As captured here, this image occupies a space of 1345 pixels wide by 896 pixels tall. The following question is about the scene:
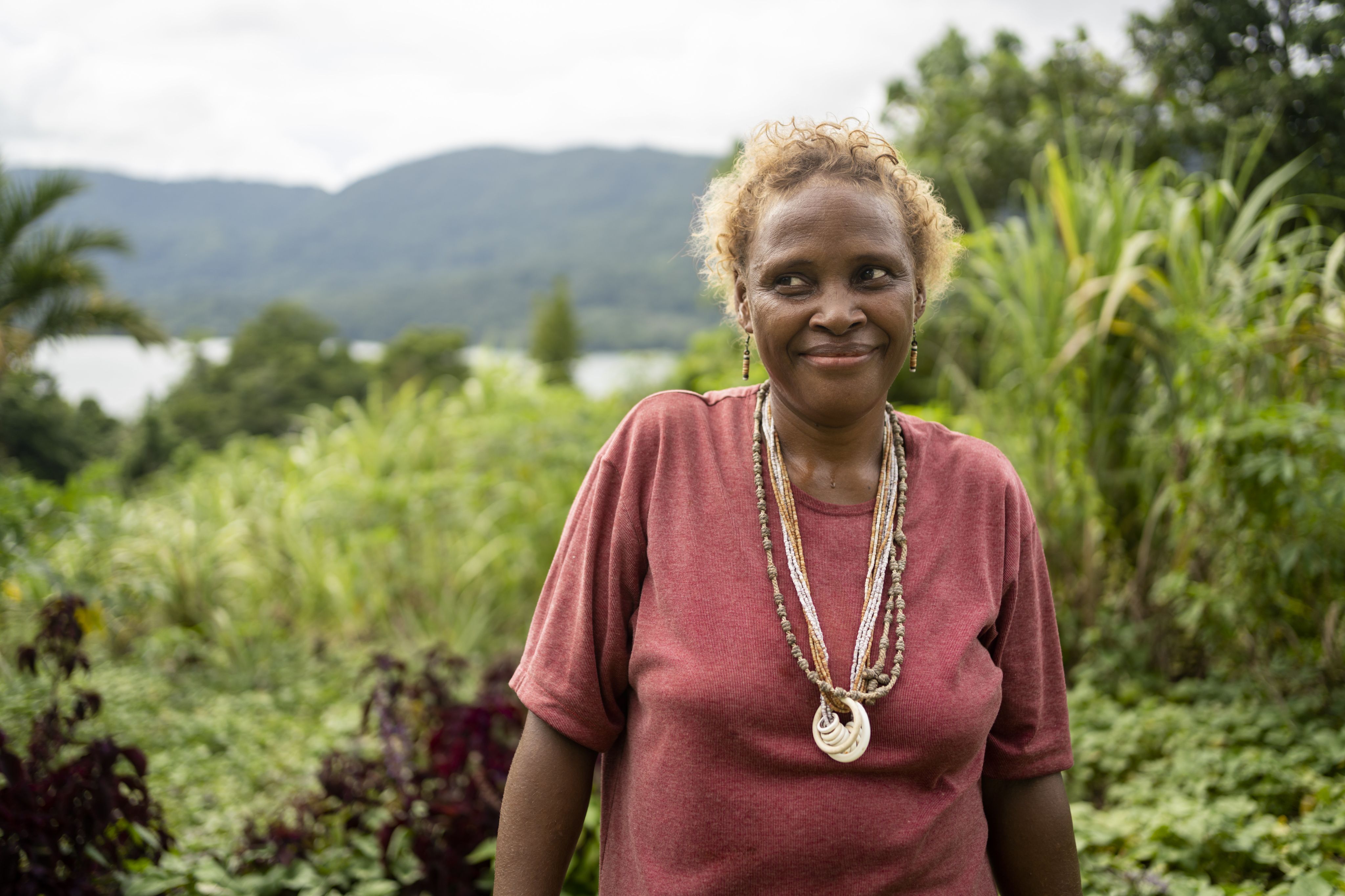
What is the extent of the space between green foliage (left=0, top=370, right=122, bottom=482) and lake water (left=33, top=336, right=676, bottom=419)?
0.27 meters

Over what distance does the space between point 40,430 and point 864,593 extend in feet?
32.0

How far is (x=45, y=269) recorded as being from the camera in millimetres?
9406

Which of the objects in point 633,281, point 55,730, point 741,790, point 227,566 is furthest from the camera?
point 633,281

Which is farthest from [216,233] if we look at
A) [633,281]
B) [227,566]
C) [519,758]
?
[519,758]

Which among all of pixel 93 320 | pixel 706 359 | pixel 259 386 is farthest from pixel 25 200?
pixel 706 359

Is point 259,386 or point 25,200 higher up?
point 25,200

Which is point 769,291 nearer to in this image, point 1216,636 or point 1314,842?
point 1314,842

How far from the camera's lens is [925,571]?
134 centimetres

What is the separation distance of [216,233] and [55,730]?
8292 cm

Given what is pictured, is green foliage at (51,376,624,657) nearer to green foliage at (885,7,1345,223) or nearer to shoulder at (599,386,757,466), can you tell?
green foliage at (885,7,1345,223)

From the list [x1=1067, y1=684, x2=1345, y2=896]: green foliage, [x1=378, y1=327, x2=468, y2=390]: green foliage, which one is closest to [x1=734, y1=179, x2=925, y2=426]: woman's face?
[x1=1067, y1=684, x2=1345, y2=896]: green foliage

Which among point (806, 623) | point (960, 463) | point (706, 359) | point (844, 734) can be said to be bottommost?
point (844, 734)

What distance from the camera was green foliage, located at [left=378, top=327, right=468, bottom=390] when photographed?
16.5m

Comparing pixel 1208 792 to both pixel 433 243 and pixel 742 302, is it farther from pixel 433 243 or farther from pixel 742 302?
pixel 433 243
